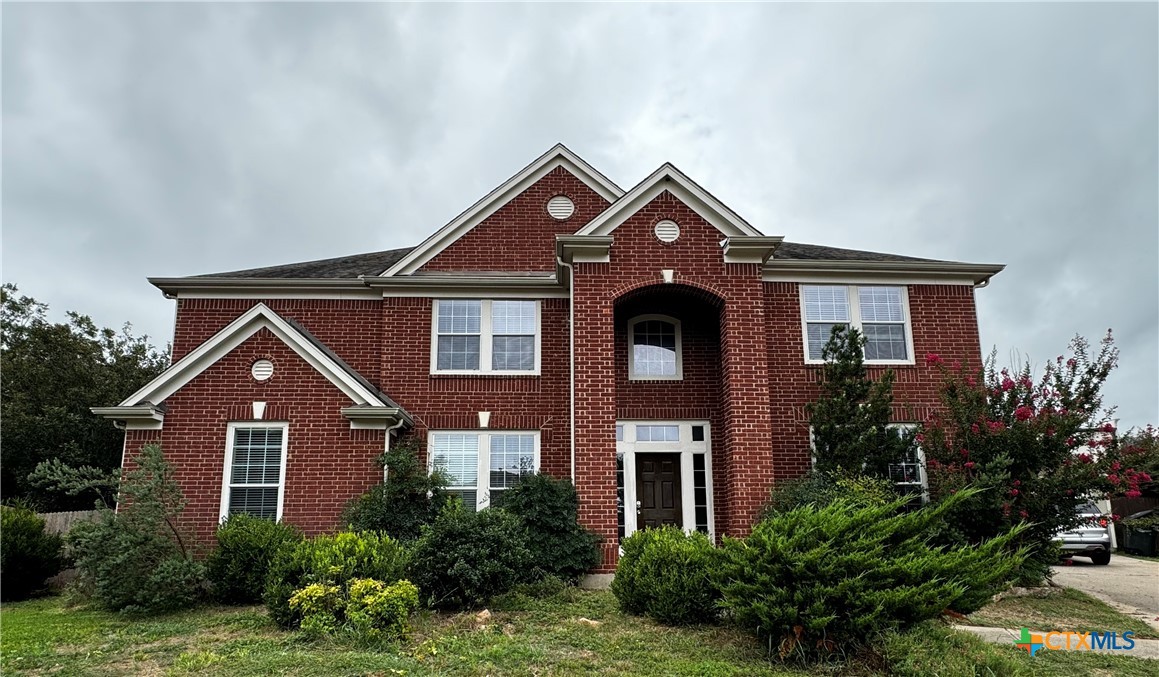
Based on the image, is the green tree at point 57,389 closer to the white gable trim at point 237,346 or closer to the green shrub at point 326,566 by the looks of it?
the white gable trim at point 237,346

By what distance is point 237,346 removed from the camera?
13438 millimetres

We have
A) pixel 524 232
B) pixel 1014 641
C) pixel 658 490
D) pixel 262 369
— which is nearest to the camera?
pixel 1014 641

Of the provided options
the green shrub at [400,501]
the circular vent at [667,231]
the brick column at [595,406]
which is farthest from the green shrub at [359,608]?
the circular vent at [667,231]

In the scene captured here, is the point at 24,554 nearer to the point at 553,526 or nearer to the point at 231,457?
the point at 231,457

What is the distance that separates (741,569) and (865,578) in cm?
119

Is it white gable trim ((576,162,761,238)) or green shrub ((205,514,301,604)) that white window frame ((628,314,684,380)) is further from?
green shrub ((205,514,301,604))

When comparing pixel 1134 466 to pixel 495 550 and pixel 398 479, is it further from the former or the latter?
pixel 398 479

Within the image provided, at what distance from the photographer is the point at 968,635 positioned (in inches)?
296

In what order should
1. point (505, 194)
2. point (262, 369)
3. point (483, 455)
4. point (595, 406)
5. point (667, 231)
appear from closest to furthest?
point (262, 369), point (595, 406), point (667, 231), point (483, 455), point (505, 194)

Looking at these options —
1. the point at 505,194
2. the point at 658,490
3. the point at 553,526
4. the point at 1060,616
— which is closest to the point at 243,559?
the point at 553,526

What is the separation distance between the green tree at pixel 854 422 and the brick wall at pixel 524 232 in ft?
21.2

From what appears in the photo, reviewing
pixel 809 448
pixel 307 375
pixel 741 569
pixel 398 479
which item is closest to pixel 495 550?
pixel 398 479

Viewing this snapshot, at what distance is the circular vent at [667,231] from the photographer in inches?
562

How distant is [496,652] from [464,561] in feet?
8.84
